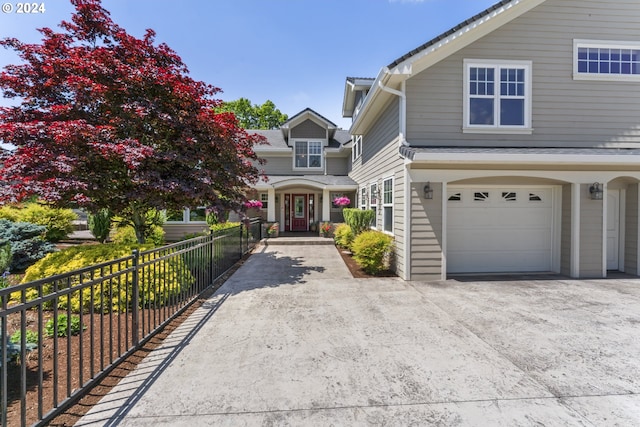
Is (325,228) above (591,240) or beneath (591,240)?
beneath

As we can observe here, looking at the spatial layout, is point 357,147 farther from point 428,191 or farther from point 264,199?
point 428,191

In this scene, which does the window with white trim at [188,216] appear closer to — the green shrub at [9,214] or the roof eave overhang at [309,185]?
the roof eave overhang at [309,185]

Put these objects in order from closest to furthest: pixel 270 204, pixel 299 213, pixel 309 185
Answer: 1. pixel 309 185
2. pixel 270 204
3. pixel 299 213

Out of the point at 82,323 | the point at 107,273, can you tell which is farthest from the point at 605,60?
the point at 107,273

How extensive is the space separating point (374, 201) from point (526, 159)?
15.0ft

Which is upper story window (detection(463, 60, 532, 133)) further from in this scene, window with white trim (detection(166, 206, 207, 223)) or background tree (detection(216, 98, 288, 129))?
background tree (detection(216, 98, 288, 129))

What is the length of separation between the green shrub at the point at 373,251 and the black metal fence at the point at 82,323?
3443 millimetres

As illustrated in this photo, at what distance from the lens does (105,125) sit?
219 inches

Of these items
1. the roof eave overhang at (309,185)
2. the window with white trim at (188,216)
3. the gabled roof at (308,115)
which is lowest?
the window with white trim at (188,216)

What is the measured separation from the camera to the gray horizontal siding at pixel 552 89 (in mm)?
6672

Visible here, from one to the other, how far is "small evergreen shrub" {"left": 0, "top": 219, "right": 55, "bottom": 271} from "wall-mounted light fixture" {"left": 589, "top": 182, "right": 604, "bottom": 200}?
14.1 meters

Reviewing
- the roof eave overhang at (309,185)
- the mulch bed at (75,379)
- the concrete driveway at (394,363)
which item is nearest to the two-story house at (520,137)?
the concrete driveway at (394,363)

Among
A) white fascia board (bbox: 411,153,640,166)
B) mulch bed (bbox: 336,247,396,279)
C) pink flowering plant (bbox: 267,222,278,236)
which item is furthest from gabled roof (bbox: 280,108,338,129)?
white fascia board (bbox: 411,153,640,166)

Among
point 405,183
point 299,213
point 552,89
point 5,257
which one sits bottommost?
point 5,257
